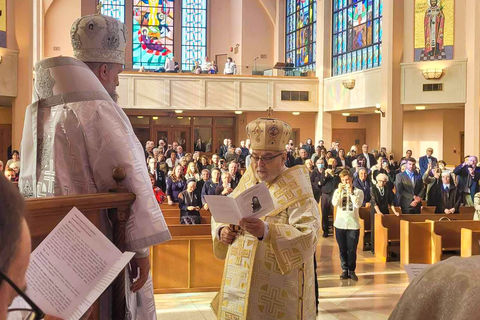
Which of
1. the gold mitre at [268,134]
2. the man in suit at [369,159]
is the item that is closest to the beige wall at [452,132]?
the man in suit at [369,159]

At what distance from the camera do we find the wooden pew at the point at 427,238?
10.1 metres

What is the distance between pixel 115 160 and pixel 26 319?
1.44 m

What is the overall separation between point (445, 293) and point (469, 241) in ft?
28.4

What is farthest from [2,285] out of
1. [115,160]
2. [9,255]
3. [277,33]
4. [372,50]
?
[277,33]

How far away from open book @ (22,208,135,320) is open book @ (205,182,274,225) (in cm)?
159

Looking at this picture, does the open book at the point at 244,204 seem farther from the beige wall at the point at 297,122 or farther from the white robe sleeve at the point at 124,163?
the beige wall at the point at 297,122

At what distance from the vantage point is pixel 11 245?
0.97 m

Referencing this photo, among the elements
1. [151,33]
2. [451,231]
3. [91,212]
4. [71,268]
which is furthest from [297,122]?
[71,268]

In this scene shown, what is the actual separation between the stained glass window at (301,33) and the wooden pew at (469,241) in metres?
17.3

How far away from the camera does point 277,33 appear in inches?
1141

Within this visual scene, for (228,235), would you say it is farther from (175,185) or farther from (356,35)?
(356,35)

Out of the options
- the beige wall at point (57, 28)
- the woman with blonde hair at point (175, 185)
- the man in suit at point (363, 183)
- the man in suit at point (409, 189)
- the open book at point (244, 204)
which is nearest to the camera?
the open book at point (244, 204)

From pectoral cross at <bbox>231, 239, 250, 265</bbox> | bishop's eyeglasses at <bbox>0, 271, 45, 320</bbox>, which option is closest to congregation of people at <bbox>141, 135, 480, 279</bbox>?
pectoral cross at <bbox>231, 239, 250, 265</bbox>

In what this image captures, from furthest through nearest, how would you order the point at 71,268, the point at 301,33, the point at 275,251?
the point at 301,33
the point at 275,251
the point at 71,268
